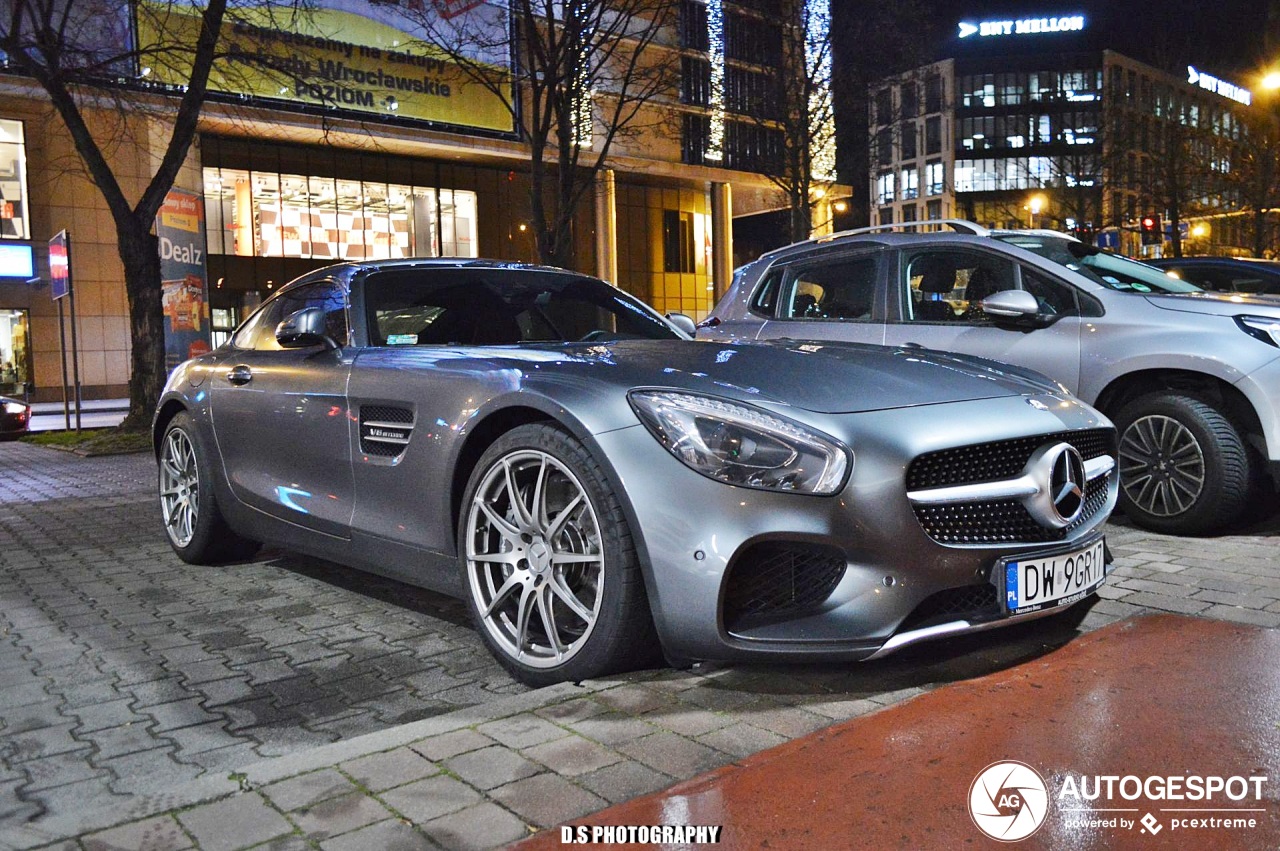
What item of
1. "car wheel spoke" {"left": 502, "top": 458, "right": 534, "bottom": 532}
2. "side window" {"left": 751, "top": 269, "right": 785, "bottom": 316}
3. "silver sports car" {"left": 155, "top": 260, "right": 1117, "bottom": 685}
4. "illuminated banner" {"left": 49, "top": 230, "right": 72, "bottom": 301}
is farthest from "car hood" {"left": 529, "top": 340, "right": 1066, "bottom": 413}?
"illuminated banner" {"left": 49, "top": 230, "right": 72, "bottom": 301}

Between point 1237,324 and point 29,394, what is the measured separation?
30.6 meters

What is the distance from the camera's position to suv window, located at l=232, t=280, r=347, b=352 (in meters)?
4.62

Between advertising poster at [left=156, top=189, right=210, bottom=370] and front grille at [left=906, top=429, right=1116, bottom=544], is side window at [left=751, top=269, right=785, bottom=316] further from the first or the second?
advertising poster at [left=156, top=189, right=210, bottom=370]

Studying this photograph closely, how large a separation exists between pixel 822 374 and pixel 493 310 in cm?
177

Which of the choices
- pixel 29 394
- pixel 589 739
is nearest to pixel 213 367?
pixel 589 739

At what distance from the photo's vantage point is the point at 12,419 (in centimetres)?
1614

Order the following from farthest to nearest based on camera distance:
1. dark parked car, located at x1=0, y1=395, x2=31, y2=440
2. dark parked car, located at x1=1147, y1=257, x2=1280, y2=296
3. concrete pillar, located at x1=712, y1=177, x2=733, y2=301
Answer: concrete pillar, located at x1=712, y1=177, x2=733, y2=301
dark parked car, located at x1=0, y1=395, x2=31, y2=440
dark parked car, located at x1=1147, y1=257, x2=1280, y2=296

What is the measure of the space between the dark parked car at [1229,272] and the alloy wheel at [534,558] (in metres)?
8.02

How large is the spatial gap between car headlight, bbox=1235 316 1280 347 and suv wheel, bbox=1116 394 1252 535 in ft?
1.40

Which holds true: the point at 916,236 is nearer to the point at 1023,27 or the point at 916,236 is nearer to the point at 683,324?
the point at 683,324

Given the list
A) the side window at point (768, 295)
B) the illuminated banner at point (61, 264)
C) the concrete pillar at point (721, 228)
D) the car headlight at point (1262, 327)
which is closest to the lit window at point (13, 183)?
the illuminated banner at point (61, 264)

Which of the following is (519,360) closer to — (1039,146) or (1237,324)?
(1237,324)

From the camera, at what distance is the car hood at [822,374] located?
3.17 meters

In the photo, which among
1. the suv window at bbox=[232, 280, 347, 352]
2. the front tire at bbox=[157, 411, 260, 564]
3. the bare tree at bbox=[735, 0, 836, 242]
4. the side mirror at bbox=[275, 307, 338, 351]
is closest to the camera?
the side mirror at bbox=[275, 307, 338, 351]
